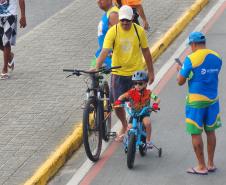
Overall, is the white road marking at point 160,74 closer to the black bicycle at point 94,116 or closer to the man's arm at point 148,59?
the black bicycle at point 94,116

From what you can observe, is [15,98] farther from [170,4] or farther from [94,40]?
[170,4]

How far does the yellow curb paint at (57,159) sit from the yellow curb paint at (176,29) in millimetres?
4269

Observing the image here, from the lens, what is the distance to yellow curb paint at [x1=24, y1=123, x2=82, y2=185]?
35.4 feet

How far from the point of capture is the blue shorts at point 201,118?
1070 cm

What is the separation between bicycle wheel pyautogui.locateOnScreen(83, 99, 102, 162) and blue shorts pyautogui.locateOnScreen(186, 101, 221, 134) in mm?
1355

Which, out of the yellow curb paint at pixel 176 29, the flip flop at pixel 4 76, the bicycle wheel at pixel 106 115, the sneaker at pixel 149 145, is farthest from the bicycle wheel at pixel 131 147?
the yellow curb paint at pixel 176 29

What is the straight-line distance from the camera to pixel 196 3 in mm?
19703

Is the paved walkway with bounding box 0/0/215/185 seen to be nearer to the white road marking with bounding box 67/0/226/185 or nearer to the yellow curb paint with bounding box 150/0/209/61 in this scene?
the yellow curb paint with bounding box 150/0/209/61

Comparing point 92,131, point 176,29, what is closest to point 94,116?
point 92,131

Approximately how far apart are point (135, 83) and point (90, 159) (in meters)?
1.21

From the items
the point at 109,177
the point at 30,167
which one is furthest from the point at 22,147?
the point at 109,177

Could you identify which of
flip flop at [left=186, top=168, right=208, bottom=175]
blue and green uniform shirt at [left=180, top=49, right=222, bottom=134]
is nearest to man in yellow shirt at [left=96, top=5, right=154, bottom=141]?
blue and green uniform shirt at [left=180, top=49, right=222, bottom=134]

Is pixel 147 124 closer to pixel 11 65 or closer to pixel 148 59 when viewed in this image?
pixel 148 59

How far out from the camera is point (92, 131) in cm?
1145
